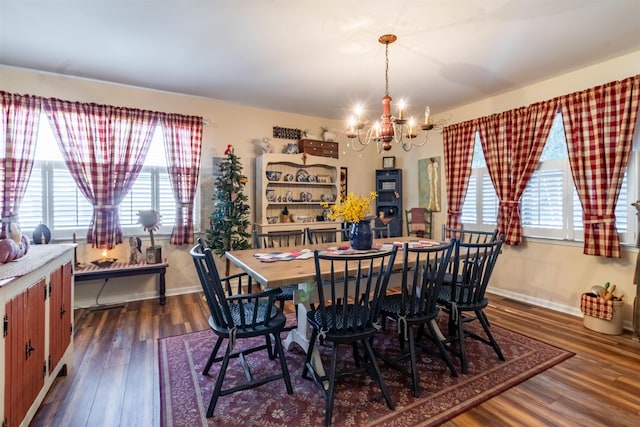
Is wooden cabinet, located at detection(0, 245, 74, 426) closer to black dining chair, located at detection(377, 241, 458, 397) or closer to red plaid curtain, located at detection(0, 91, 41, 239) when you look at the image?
red plaid curtain, located at detection(0, 91, 41, 239)

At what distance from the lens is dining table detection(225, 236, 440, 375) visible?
6.25 feet

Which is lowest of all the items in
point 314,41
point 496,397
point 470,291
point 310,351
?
point 496,397

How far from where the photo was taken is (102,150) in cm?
364

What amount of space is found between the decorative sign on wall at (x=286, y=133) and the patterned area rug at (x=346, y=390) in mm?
3137

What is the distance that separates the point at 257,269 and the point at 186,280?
2621mm

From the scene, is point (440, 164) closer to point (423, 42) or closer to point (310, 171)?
point (310, 171)

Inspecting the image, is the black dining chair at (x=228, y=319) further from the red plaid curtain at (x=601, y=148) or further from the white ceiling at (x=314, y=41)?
the red plaid curtain at (x=601, y=148)

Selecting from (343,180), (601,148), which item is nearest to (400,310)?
(601,148)

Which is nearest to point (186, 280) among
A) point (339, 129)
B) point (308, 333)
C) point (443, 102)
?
point (308, 333)

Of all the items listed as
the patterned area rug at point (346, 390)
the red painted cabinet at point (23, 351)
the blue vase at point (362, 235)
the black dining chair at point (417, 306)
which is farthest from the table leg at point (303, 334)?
the red painted cabinet at point (23, 351)

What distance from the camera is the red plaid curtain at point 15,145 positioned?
3.21 metres

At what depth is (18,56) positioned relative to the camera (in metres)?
3.03

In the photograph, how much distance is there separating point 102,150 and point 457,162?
446 centimetres

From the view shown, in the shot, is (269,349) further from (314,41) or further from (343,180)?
(343,180)
